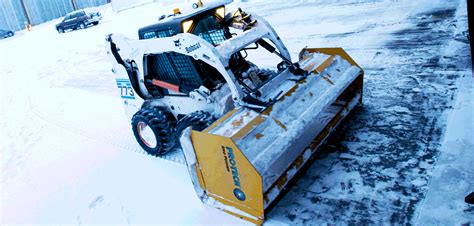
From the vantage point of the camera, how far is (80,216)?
3709 mm

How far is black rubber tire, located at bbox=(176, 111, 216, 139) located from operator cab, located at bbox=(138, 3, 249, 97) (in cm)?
32

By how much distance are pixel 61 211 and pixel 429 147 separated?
378 centimetres

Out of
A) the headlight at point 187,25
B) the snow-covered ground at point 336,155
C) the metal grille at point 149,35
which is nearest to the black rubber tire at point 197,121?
the snow-covered ground at point 336,155

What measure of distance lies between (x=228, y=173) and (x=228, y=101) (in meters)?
1.01

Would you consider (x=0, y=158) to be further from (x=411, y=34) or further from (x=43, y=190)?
(x=411, y=34)

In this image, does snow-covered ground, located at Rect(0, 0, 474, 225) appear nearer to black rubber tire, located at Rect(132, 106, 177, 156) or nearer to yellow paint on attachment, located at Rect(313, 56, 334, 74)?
black rubber tire, located at Rect(132, 106, 177, 156)

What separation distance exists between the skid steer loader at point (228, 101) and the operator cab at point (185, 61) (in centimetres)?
1

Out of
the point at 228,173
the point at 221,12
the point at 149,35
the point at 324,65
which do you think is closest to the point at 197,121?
the point at 228,173

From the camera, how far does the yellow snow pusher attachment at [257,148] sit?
2.95m

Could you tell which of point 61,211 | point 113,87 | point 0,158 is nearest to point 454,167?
point 61,211

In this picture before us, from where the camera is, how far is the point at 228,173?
3.05 metres

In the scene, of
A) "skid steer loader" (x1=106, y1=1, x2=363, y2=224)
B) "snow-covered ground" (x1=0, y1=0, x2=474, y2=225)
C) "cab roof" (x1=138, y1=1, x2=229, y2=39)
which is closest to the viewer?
"skid steer loader" (x1=106, y1=1, x2=363, y2=224)

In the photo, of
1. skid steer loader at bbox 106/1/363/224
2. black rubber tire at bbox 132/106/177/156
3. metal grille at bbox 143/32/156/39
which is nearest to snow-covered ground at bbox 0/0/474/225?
black rubber tire at bbox 132/106/177/156

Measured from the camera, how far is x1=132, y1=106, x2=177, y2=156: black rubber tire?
14.0 ft
